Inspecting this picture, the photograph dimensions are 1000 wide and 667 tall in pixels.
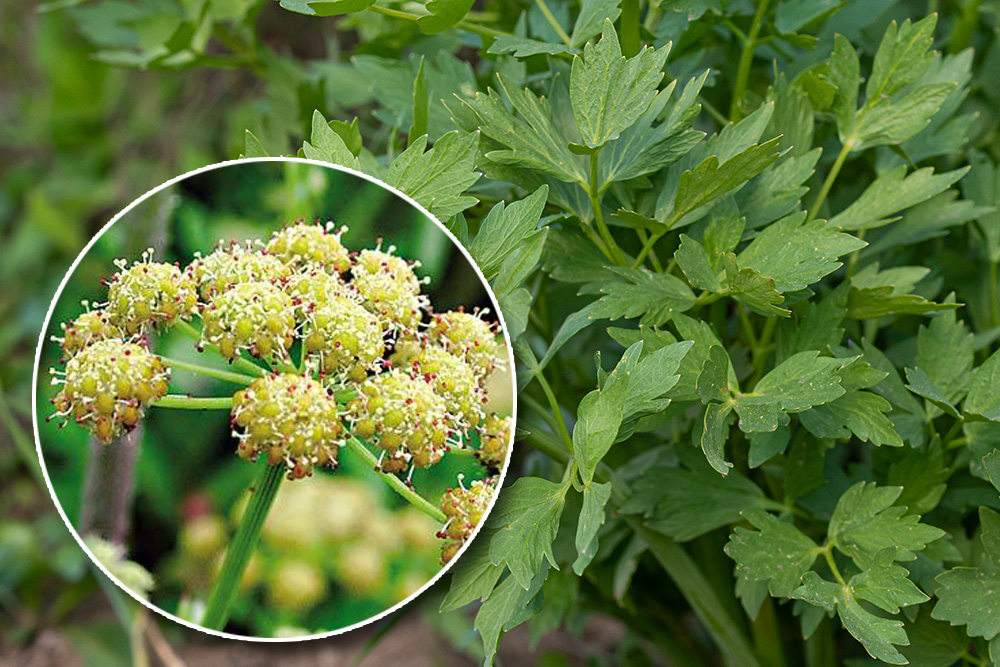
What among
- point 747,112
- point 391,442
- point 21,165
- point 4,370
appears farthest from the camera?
point 21,165

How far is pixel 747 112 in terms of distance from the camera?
1.92 feet

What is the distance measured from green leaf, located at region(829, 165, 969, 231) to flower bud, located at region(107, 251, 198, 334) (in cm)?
38

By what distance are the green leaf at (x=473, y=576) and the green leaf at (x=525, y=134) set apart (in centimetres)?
20

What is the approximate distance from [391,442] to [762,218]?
253mm

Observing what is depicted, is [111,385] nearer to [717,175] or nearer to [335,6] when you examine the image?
[335,6]

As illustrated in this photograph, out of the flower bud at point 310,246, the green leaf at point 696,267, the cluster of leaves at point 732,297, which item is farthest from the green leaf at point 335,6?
the green leaf at point 696,267

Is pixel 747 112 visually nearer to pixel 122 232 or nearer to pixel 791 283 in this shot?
pixel 791 283

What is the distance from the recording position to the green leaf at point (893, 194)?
555mm

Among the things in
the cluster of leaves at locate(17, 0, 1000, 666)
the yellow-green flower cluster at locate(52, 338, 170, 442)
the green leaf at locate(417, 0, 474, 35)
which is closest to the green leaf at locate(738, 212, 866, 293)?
the cluster of leaves at locate(17, 0, 1000, 666)

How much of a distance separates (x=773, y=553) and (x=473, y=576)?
175 mm

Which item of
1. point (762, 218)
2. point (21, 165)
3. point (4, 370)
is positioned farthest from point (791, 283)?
point (21, 165)

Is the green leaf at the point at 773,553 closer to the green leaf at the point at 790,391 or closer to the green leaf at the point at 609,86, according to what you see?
the green leaf at the point at 790,391

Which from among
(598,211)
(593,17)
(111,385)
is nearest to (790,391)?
(598,211)

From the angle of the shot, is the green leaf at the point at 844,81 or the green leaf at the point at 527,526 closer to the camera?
the green leaf at the point at 527,526
